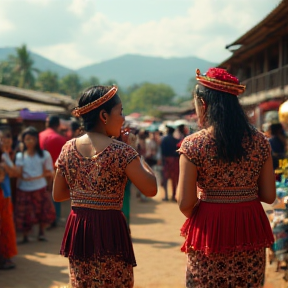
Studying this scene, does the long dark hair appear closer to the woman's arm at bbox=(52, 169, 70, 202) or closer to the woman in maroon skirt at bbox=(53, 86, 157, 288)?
the woman in maroon skirt at bbox=(53, 86, 157, 288)

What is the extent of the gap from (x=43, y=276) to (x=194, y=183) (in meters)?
3.85

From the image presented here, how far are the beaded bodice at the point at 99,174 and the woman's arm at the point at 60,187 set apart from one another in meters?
0.07

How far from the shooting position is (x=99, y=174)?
2.84m

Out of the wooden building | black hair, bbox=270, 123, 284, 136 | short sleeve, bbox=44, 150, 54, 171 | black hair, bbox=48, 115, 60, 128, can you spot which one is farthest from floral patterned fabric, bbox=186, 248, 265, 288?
the wooden building

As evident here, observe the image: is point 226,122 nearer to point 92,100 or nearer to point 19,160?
point 92,100

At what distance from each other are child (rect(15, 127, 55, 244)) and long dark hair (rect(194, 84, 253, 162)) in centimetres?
517

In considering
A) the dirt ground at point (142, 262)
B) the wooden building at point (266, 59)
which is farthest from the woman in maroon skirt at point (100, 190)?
the wooden building at point (266, 59)

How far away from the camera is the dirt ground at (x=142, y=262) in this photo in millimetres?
5764

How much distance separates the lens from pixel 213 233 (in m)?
2.82

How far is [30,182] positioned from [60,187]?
16.1 feet

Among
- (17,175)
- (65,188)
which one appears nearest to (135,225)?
(17,175)

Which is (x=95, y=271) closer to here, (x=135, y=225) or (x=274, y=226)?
(x=274, y=226)

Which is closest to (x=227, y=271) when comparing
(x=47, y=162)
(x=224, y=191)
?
(x=224, y=191)

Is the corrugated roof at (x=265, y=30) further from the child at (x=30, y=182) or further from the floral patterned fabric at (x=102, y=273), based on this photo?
the floral patterned fabric at (x=102, y=273)
